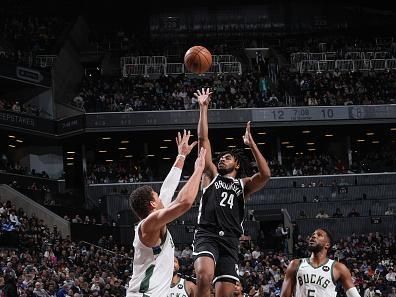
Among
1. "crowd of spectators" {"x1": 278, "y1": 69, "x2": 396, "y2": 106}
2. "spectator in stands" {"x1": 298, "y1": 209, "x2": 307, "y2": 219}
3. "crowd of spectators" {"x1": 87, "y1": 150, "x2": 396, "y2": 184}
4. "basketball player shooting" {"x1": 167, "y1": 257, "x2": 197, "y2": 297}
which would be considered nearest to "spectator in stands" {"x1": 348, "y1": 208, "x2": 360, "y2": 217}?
"spectator in stands" {"x1": 298, "y1": 209, "x2": 307, "y2": 219}

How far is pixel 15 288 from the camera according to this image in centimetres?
1923

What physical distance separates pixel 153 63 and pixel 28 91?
7.62 meters

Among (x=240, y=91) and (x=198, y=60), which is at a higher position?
(x=240, y=91)

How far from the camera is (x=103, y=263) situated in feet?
90.0

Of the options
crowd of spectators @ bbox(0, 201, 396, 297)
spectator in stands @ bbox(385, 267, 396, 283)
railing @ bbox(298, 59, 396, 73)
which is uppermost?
railing @ bbox(298, 59, 396, 73)

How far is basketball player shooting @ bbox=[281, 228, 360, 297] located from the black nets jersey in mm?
1044

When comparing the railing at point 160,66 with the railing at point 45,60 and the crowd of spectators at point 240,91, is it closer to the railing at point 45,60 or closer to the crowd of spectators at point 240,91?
the crowd of spectators at point 240,91

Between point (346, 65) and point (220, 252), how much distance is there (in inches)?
1593

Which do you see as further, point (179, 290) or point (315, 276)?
point (179, 290)

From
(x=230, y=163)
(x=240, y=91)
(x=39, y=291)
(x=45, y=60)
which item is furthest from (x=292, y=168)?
(x=230, y=163)

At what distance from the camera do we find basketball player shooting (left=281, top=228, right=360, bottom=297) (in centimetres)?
1038

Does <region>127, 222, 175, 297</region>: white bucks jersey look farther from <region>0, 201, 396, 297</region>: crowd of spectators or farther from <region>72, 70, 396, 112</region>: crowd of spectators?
<region>72, 70, 396, 112</region>: crowd of spectators

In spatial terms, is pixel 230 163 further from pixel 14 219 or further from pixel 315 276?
pixel 14 219

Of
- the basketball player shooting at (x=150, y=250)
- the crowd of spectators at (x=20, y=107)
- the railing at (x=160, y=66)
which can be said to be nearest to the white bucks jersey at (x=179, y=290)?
the basketball player shooting at (x=150, y=250)
